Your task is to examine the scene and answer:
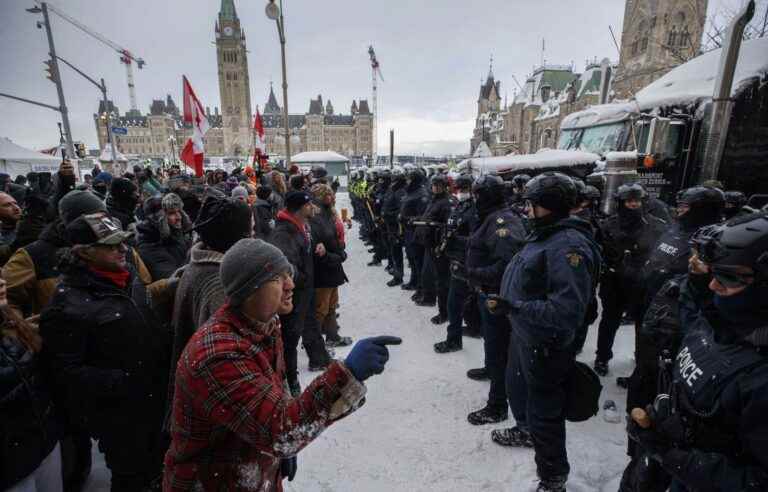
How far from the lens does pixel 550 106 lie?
49938 mm

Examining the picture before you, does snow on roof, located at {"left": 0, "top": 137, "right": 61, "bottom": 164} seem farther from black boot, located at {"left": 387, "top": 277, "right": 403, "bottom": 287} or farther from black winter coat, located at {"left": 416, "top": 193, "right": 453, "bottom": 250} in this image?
black winter coat, located at {"left": 416, "top": 193, "right": 453, "bottom": 250}

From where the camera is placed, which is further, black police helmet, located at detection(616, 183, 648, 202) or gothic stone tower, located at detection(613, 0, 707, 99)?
gothic stone tower, located at detection(613, 0, 707, 99)

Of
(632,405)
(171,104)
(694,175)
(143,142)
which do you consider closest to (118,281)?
(632,405)

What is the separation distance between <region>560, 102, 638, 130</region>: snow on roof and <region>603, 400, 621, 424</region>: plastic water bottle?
6574 mm

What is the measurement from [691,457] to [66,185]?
6.57 m

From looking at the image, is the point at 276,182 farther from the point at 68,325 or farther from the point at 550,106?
the point at 550,106

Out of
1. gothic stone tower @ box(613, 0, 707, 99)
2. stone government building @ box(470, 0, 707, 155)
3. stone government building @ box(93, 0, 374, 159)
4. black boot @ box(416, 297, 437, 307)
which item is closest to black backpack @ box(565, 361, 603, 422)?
black boot @ box(416, 297, 437, 307)

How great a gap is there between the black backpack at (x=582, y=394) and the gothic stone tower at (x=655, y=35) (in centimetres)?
3565

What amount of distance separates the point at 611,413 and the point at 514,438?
1158 millimetres

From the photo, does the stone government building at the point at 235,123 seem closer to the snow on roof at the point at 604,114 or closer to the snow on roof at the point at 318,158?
the snow on roof at the point at 318,158

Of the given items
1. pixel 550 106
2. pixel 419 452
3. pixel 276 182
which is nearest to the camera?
pixel 419 452

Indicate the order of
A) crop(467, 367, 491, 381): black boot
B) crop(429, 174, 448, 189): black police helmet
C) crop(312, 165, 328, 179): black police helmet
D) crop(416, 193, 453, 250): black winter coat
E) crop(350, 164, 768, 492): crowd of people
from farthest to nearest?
crop(312, 165, 328, 179): black police helmet < crop(429, 174, 448, 189): black police helmet < crop(416, 193, 453, 250): black winter coat < crop(467, 367, 491, 381): black boot < crop(350, 164, 768, 492): crowd of people

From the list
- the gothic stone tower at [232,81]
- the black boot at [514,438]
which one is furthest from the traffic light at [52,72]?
the gothic stone tower at [232,81]

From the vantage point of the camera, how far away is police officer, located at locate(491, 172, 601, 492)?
238 centimetres
